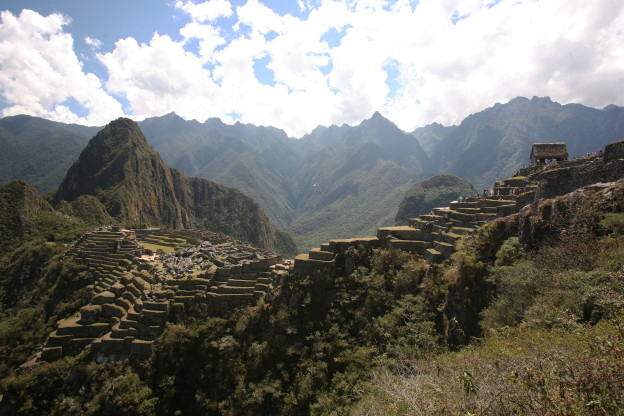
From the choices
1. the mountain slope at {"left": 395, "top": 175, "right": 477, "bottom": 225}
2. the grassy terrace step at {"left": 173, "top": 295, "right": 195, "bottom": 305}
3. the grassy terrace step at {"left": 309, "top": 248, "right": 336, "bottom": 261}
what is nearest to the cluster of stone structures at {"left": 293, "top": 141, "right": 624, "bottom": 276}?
the grassy terrace step at {"left": 309, "top": 248, "right": 336, "bottom": 261}

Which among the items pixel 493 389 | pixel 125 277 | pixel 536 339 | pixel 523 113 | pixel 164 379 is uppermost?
pixel 523 113

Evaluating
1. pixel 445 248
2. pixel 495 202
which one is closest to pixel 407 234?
pixel 445 248

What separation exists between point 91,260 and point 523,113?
22629 centimetres

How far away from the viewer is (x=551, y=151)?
99.3ft

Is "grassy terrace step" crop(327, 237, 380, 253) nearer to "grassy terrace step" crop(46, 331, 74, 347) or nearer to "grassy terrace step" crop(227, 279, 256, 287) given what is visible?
"grassy terrace step" crop(227, 279, 256, 287)

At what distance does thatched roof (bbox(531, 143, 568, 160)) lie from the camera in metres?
29.9

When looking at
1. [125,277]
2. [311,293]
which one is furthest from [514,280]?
[125,277]

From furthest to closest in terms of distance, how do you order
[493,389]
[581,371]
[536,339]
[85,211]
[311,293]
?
[85,211] < [311,293] < [536,339] < [493,389] < [581,371]

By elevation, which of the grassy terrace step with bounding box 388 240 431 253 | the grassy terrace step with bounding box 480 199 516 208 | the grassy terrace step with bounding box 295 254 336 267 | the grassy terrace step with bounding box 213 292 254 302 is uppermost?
the grassy terrace step with bounding box 480 199 516 208

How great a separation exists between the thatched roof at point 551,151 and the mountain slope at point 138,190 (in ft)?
416

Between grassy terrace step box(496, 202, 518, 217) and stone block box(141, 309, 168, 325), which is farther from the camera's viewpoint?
stone block box(141, 309, 168, 325)

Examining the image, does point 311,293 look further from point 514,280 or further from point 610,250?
point 610,250

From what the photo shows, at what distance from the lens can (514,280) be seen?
426 inches

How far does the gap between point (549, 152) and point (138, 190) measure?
16106cm
